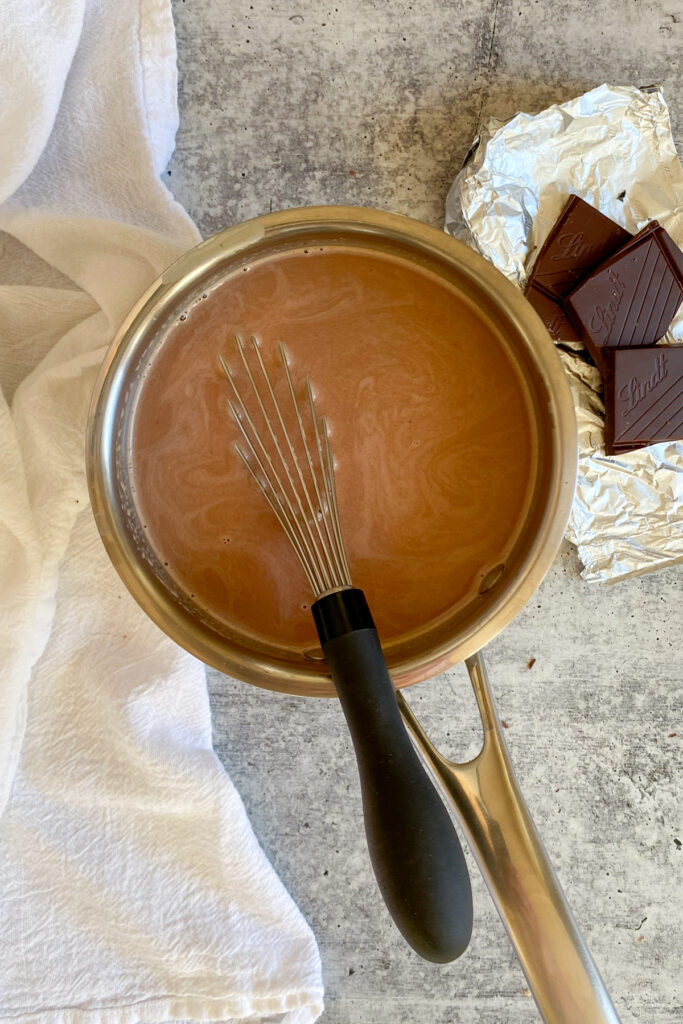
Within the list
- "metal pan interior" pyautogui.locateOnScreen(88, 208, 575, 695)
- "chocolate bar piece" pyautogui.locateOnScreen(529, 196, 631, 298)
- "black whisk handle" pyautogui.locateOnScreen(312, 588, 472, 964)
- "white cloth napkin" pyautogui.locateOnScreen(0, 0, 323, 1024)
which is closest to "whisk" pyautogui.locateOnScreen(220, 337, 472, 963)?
"black whisk handle" pyautogui.locateOnScreen(312, 588, 472, 964)

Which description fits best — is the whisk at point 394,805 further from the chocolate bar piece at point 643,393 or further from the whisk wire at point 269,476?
the chocolate bar piece at point 643,393

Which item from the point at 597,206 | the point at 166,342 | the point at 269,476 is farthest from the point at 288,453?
the point at 597,206

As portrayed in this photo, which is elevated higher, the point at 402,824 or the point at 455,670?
the point at 402,824

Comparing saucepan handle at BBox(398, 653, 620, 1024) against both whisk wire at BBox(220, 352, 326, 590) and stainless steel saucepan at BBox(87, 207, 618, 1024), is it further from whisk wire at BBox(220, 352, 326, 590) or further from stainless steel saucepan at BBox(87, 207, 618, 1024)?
whisk wire at BBox(220, 352, 326, 590)

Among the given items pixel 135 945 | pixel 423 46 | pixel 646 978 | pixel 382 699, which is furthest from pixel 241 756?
pixel 423 46

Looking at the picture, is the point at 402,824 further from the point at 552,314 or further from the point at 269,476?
the point at 552,314

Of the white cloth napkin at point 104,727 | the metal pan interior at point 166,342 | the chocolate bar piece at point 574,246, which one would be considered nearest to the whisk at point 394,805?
the metal pan interior at point 166,342
